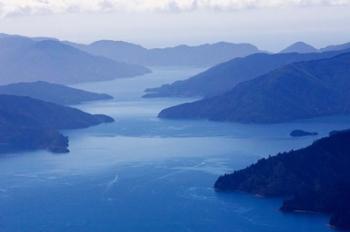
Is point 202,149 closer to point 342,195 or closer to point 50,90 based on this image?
point 342,195

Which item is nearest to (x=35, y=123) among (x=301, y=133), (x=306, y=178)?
(x=301, y=133)

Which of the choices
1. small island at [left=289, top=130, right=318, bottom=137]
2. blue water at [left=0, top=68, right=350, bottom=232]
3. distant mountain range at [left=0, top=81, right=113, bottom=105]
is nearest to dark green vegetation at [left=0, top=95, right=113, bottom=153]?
blue water at [left=0, top=68, right=350, bottom=232]

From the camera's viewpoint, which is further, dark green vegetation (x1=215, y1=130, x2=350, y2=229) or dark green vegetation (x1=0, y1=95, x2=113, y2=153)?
dark green vegetation (x1=0, y1=95, x2=113, y2=153)

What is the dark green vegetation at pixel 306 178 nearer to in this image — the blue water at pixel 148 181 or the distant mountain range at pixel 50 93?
the blue water at pixel 148 181

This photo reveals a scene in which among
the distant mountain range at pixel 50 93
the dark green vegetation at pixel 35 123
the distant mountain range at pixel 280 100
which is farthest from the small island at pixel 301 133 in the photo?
the distant mountain range at pixel 50 93

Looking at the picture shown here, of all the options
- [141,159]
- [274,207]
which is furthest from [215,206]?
[141,159]

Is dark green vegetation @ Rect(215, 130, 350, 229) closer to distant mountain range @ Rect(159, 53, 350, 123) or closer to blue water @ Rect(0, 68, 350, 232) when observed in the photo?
blue water @ Rect(0, 68, 350, 232)
